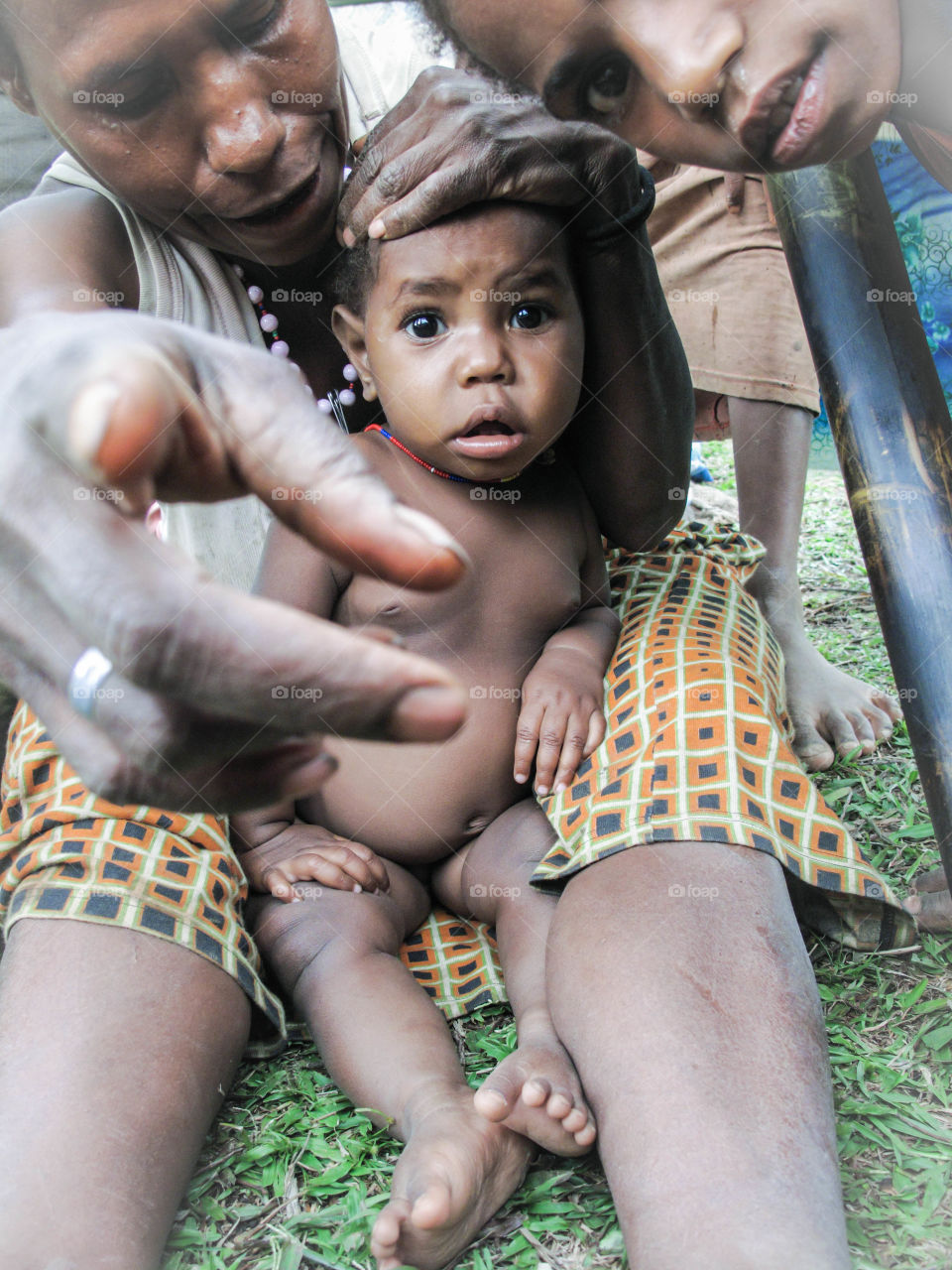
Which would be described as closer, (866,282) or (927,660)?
→ (927,660)

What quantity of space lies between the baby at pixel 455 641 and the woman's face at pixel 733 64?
41cm

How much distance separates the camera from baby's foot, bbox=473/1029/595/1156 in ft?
3.52

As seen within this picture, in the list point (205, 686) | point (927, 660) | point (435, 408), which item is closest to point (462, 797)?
point (435, 408)

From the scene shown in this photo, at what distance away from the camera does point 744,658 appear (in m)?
1.61

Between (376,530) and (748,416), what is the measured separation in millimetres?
2082

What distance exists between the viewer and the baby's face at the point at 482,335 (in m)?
1.53

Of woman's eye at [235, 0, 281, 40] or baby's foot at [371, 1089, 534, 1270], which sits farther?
woman's eye at [235, 0, 281, 40]

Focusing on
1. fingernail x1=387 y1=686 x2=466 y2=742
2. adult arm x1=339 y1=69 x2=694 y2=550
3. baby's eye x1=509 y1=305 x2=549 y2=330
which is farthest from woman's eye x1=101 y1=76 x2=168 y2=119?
fingernail x1=387 y1=686 x2=466 y2=742

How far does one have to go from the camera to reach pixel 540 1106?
42.8 inches

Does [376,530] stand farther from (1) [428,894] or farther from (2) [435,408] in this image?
(1) [428,894]
